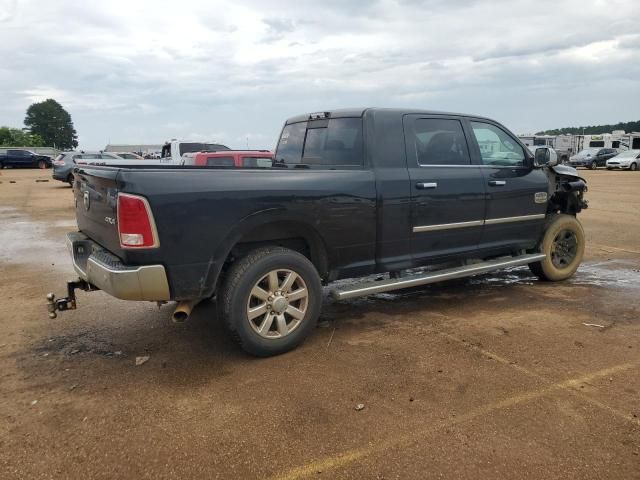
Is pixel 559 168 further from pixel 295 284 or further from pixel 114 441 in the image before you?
pixel 114 441

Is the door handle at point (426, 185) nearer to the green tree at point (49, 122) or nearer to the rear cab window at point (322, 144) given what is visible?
the rear cab window at point (322, 144)

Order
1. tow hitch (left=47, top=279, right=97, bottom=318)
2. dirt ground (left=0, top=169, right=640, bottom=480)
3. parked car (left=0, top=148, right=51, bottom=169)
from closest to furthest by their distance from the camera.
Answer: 1. dirt ground (left=0, top=169, right=640, bottom=480)
2. tow hitch (left=47, top=279, right=97, bottom=318)
3. parked car (left=0, top=148, right=51, bottom=169)

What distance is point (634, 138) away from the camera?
4334 cm

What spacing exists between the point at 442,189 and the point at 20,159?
4347cm

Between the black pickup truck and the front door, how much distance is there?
0.02 m

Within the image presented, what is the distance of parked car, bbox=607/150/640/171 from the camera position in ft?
108

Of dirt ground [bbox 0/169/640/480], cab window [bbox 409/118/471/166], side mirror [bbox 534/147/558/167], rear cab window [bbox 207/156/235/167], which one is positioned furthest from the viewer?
rear cab window [bbox 207/156/235/167]

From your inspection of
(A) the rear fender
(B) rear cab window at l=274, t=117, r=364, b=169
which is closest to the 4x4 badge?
(B) rear cab window at l=274, t=117, r=364, b=169

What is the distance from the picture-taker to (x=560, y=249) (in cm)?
621

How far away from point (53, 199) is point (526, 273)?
51.8 ft

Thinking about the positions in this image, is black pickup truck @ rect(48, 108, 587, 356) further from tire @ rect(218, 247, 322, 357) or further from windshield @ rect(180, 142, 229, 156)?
windshield @ rect(180, 142, 229, 156)

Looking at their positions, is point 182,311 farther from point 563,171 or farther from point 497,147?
point 563,171

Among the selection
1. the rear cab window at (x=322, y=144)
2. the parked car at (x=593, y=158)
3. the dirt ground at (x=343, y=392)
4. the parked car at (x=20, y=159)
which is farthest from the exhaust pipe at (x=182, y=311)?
the parked car at (x=20, y=159)

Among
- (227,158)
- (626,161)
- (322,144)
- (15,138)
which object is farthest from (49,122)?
(322,144)
